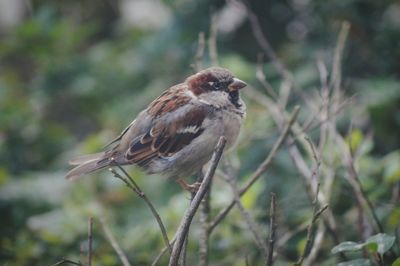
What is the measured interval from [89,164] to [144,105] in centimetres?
169

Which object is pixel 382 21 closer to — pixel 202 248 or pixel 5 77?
pixel 202 248

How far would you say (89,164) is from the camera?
120 inches

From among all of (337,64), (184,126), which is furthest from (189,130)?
(337,64)

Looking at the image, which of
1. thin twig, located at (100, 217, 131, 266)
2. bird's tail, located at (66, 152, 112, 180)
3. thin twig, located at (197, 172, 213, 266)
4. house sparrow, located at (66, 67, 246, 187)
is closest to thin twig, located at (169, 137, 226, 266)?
thin twig, located at (100, 217, 131, 266)

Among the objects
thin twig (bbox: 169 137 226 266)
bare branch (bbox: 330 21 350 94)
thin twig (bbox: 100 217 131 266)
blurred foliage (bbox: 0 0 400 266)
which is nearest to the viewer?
thin twig (bbox: 169 137 226 266)

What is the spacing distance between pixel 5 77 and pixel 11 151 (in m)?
1.07

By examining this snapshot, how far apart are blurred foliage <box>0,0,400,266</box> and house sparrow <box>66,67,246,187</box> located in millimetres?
300

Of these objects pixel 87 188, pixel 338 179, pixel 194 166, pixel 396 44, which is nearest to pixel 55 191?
pixel 87 188

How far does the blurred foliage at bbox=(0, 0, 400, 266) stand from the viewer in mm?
3234

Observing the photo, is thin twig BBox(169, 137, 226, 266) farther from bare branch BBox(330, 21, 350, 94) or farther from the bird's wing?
bare branch BBox(330, 21, 350, 94)

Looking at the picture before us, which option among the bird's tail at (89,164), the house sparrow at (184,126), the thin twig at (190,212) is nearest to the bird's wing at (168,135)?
the house sparrow at (184,126)

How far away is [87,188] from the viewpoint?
4.08 m

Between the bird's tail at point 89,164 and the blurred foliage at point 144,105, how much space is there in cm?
35

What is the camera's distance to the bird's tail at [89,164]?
2996 millimetres
